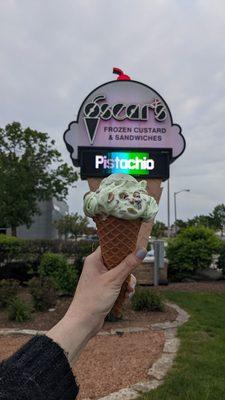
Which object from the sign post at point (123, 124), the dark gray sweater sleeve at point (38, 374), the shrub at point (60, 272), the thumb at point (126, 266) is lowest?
the shrub at point (60, 272)

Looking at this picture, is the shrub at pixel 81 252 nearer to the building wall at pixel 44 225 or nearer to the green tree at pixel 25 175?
the green tree at pixel 25 175

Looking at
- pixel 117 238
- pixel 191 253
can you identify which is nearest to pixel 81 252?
pixel 191 253

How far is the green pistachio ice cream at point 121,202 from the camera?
1980mm

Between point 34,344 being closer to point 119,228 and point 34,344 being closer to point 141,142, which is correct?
point 119,228

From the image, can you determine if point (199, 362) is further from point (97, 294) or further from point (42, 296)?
point (97, 294)

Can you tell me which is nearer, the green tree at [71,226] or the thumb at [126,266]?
the thumb at [126,266]

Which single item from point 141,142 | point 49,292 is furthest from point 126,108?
point 49,292

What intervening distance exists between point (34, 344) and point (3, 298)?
8245 millimetres

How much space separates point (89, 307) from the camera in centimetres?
180

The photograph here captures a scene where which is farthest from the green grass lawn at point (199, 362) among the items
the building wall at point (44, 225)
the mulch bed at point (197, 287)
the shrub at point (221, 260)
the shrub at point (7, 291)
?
the building wall at point (44, 225)

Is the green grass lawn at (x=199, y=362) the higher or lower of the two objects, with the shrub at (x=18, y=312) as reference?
lower

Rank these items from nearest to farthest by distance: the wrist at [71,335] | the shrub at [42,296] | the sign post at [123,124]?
1. the wrist at [71,335]
2. the shrub at [42,296]
3. the sign post at [123,124]

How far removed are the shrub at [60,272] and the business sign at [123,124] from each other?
224 centimetres

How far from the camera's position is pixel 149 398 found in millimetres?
4723
